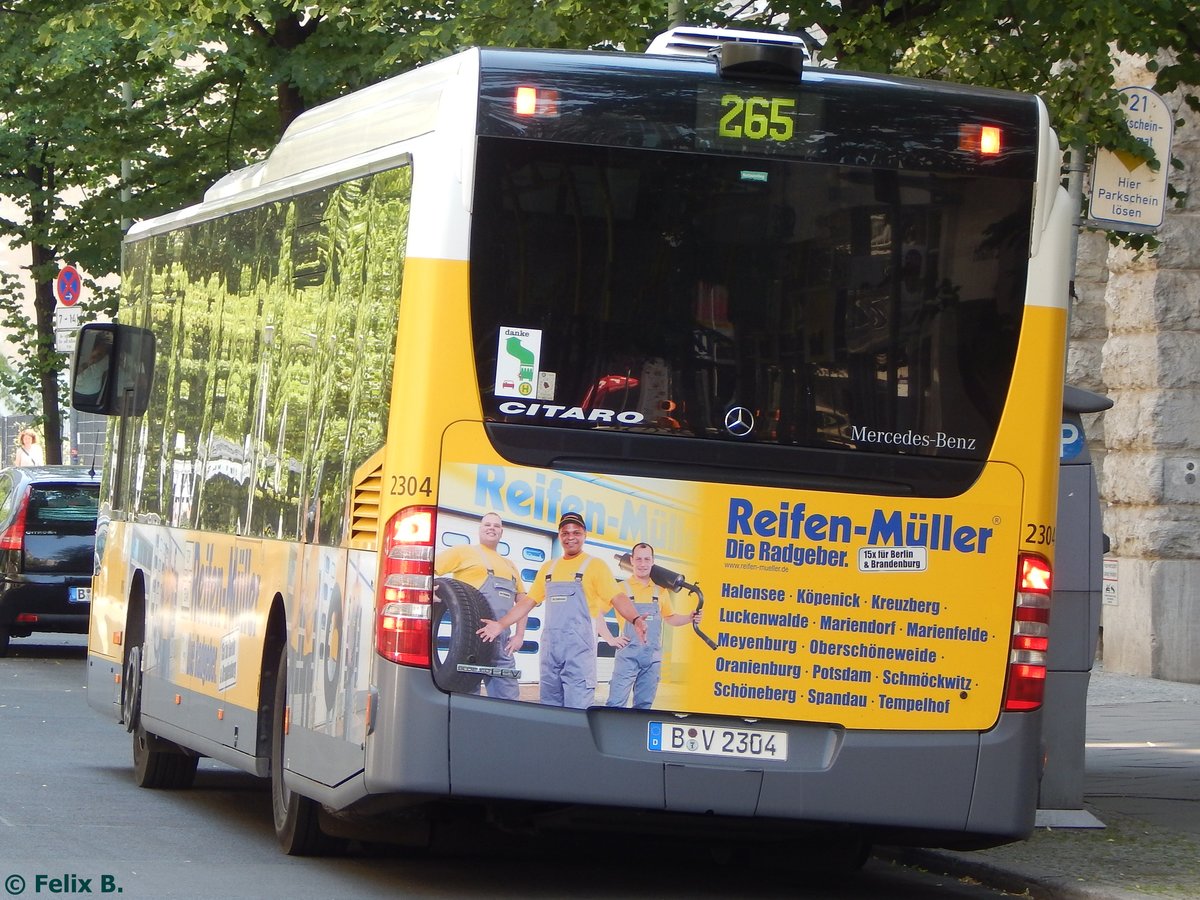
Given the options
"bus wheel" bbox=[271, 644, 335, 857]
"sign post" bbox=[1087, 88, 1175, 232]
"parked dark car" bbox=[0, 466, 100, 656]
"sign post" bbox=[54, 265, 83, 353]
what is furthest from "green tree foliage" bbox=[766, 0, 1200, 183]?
"sign post" bbox=[54, 265, 83, 353]

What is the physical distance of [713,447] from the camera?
7.85 m

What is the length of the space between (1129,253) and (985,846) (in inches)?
469

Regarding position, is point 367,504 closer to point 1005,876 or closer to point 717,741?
point 717,741

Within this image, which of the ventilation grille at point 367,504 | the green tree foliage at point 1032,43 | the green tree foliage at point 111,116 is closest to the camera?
the ventilation grille at point 367,504

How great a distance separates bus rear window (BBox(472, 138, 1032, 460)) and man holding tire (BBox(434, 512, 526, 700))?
0.40 m

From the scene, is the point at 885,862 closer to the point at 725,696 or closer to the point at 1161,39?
the point at 725,696

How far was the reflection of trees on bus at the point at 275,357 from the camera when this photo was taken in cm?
837

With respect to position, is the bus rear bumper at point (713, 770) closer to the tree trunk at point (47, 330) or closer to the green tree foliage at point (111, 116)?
the green tree foliage at point (111, 116)

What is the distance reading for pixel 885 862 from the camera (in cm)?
1045

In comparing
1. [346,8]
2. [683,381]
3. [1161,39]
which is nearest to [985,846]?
[683,381]

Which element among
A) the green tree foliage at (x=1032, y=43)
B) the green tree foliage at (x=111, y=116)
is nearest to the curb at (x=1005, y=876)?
the green tree foliage at (x=1032, y=43)

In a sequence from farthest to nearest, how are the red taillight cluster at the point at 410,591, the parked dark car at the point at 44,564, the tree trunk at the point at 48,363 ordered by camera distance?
the tree trunk at the point at 48,363 < the parked dark car at the point at 44,564 < the red taillight cluster at the point at 410,591

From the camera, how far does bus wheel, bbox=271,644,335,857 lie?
933 centimetres

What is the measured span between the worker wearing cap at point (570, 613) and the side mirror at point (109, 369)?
5.46 m
